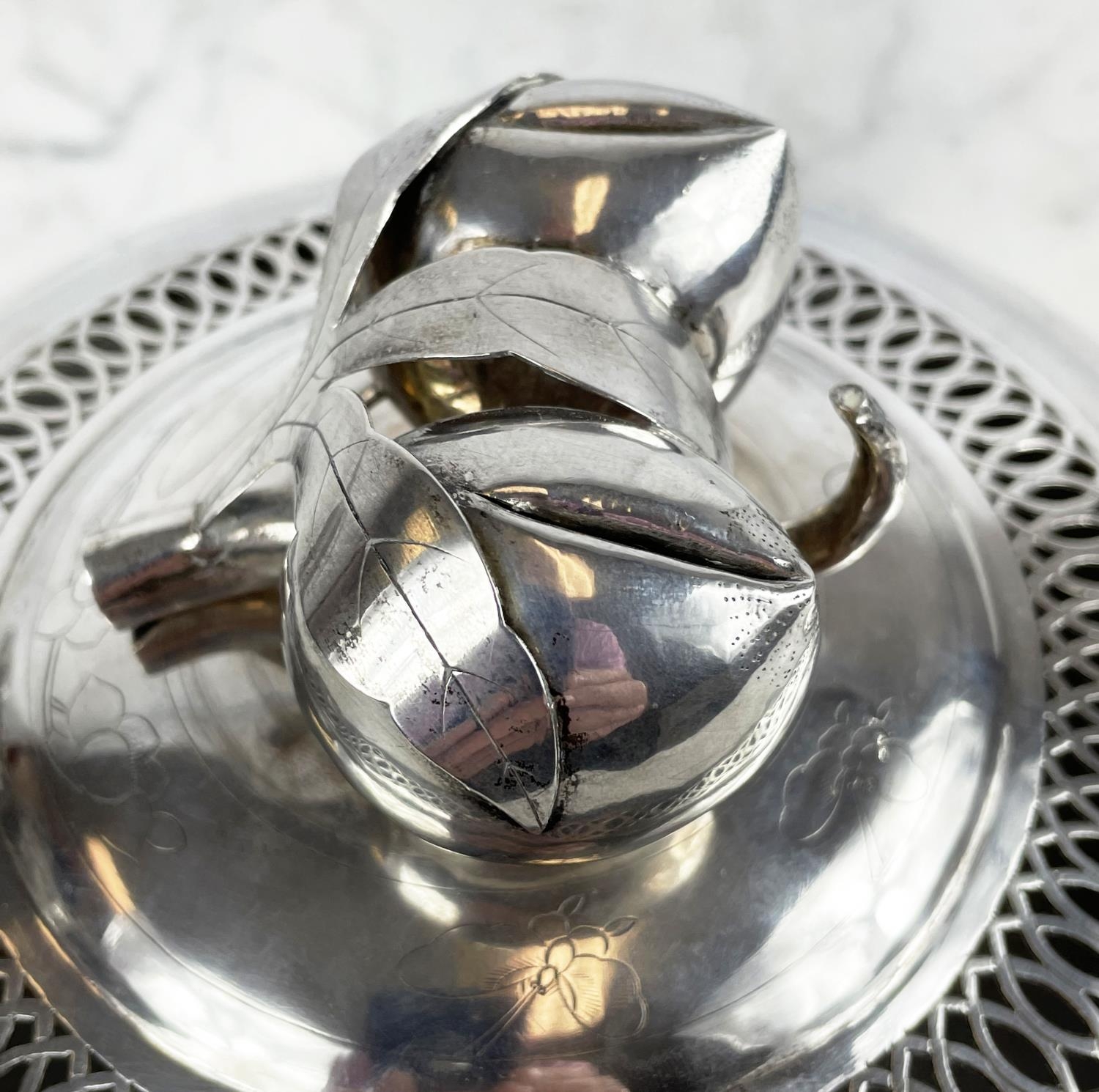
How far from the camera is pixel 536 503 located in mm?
393

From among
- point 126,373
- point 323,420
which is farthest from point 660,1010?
point 126,373

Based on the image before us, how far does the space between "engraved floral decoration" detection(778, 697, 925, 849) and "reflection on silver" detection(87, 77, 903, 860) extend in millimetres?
83

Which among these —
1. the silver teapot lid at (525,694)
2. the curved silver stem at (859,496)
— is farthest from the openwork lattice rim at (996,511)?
the curved silver stem at (859,496)

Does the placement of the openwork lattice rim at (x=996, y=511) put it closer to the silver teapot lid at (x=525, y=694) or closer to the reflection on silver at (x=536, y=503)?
the silver teapot lid at (x=525, y=694)

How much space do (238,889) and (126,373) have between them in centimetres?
34

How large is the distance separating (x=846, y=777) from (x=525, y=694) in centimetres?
21

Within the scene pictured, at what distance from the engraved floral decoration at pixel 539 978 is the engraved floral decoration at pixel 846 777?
86mm

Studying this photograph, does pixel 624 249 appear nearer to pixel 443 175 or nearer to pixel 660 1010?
pixel 443 175

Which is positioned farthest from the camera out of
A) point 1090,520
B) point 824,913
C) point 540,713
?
point 1090,520

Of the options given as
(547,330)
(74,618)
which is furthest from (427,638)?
(74,618)

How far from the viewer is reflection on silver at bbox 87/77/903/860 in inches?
15.1

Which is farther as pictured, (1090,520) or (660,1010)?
(1090,520)

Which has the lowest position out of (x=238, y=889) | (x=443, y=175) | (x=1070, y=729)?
(x=238, y=889)

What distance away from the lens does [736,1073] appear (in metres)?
0.46
